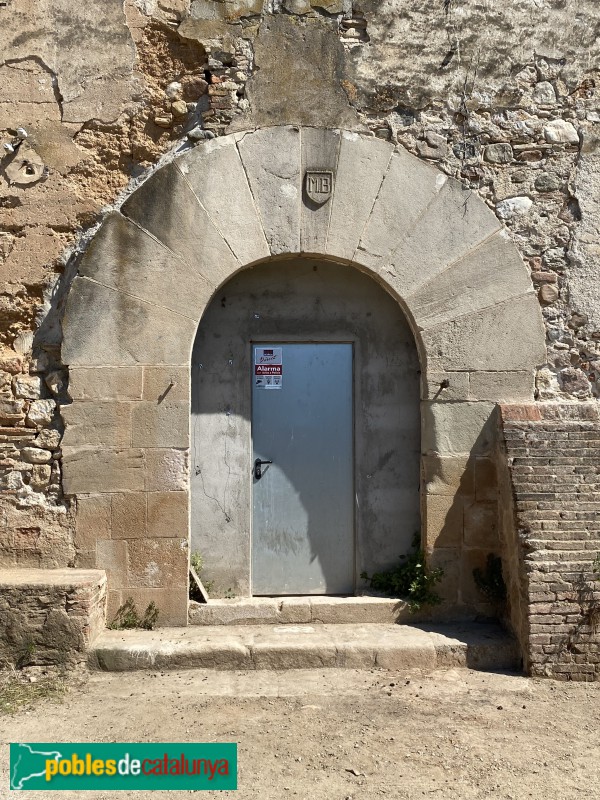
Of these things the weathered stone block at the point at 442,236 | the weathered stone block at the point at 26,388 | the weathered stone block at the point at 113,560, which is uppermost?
the weathered stone block at the point at 442,236

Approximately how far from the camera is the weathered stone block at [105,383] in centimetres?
483

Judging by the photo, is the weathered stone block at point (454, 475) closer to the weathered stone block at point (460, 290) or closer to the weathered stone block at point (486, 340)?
the weathered stone block at point (486, 340)

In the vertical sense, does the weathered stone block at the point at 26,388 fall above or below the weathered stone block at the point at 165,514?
above

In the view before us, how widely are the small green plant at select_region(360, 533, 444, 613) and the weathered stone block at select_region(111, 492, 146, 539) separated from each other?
1.57m

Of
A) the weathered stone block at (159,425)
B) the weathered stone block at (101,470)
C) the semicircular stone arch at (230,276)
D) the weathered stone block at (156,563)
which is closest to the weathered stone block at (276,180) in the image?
the semicircular stone arch at (230,276)

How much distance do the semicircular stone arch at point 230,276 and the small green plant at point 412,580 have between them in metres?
0.10

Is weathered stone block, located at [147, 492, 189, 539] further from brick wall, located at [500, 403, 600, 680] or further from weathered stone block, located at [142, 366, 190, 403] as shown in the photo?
brick wall, located at [500, 403, 600, 680]

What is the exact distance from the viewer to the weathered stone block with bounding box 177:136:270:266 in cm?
491

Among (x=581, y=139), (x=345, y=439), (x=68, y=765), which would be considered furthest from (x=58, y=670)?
(x=581, y=139)

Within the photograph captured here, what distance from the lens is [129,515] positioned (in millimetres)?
4832

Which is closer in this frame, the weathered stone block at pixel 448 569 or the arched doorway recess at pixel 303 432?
the weathered stone block at pixel 448 569

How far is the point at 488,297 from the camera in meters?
5.02

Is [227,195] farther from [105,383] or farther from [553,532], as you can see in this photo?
[553,532]

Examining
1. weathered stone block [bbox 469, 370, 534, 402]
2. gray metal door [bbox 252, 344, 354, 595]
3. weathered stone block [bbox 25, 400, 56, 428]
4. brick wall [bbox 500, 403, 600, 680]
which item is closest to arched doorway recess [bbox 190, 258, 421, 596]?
gray metal door [bbox 252, 344, 354, 595]
